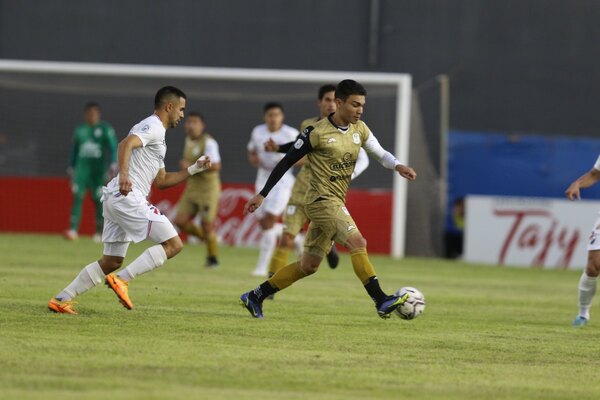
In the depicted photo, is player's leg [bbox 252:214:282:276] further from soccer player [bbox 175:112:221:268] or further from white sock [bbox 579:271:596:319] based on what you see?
white sock [bbox 579:271:596:319]

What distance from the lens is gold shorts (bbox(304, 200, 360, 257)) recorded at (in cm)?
1074

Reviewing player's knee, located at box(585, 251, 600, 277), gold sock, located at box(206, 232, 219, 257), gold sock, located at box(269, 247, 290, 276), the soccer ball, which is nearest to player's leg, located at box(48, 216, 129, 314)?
the soccer ball

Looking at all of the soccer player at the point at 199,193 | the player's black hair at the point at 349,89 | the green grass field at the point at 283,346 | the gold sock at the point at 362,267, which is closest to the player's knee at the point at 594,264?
the green grass field at the point at 283,346

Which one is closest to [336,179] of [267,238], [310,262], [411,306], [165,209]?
[310,262]

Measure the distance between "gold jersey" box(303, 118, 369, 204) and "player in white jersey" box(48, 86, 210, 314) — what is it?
985 millimetres

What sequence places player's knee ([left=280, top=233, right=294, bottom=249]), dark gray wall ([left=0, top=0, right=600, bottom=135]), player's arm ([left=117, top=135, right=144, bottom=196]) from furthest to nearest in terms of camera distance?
dark gray wall ([left=0, top=0, right=600, bottom=135])
player's knee ([left=280, top=233, right=294, bottom=249])
player's arm ([left=117, top=135, right=144, bottom=196])

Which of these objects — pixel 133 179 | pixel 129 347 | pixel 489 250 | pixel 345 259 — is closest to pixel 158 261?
pixel 133 179

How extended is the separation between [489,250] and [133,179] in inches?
577

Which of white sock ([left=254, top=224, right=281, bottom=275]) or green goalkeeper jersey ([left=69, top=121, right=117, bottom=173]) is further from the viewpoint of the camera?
green goalkeeper jersey ([left=69, top=121, right=117, bottom=173])

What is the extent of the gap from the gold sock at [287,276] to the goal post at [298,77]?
13.1 metres

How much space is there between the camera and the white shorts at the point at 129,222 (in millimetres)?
10578

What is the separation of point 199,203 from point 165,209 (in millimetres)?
6361

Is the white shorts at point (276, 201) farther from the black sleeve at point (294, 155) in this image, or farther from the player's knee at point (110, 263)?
the player's knee at point (110, 263)

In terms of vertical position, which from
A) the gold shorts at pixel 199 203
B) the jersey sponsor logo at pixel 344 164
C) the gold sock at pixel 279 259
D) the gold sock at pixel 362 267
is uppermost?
the jersey sponsor logo at pixel 344 164
